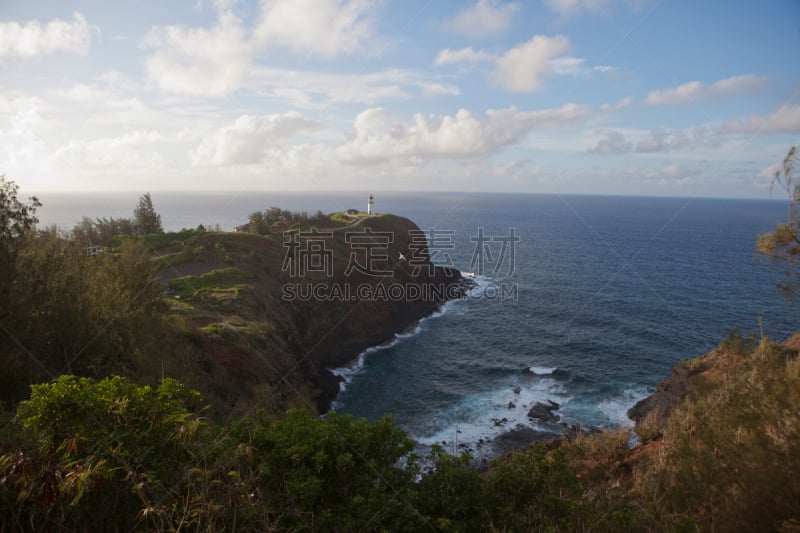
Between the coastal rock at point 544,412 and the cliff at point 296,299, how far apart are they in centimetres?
1498

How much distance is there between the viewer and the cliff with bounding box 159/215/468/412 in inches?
1003

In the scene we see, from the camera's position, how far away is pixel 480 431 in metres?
27.3

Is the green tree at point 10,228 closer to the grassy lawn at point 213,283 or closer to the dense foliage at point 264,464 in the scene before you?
the dense foliage at point 264,464

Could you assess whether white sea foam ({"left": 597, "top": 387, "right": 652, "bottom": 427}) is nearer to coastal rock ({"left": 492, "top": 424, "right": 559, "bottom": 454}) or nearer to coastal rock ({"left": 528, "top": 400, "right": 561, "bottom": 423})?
coastal rock ({"left": 528, "top": 400, "right": 561, "bottom": 423})

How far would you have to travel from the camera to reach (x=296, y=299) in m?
39.9

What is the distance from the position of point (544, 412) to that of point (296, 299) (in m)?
24.2

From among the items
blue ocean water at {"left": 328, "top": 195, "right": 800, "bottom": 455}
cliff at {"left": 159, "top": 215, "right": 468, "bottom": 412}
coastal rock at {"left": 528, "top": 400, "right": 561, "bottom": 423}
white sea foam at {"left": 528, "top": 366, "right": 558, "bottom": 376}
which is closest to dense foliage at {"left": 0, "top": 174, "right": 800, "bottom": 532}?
cliff at {"left": 159, "top": 215, "right": 468, "bottom": 412}

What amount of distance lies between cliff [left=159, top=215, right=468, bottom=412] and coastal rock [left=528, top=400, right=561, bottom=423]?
15.0 meters

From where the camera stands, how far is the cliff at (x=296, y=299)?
2548cm

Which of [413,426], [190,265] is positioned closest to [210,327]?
[413,426]

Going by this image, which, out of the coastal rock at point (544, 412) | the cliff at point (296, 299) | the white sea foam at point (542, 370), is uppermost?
the cliff at point (296, 299)

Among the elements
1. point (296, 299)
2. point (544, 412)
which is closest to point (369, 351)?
point (296, 299)

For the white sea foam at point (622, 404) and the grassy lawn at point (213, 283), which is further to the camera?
the grassy lawn at point (213, 283)

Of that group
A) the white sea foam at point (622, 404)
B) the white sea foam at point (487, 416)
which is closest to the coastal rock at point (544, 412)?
the white sea foam at point (487, 416)
